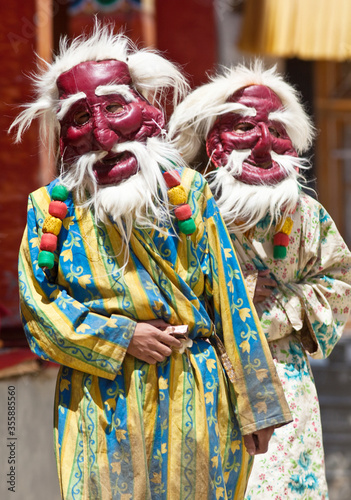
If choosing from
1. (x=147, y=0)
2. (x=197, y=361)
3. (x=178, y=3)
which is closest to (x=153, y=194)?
(x=197, y=361)

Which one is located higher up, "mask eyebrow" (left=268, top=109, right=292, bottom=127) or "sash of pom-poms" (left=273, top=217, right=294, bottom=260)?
"mask eyebrow" (left=268, top=109, right=292, bottom=127)

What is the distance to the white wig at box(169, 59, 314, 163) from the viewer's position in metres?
3.28

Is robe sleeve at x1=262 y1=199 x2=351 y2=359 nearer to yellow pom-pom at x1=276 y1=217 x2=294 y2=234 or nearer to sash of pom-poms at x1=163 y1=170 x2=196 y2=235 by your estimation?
yellow pom-pom at x1=276 y1=217 x2=294 y2=234

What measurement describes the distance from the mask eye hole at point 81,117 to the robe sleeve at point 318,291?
3.50ft

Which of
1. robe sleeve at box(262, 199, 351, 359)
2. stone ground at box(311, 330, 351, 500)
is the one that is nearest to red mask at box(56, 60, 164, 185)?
robe sleeve at box(262, 199, 351, 359)

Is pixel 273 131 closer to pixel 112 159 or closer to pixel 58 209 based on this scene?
pixel 112 159

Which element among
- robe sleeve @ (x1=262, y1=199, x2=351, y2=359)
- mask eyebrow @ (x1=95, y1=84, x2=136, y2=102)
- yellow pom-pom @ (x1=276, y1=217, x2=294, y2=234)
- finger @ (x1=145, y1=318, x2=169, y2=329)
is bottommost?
robe sleeve @ (x1=262, y1=199, x2=351, y2=359)

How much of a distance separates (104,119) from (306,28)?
453 cm

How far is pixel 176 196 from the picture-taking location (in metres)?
2.62

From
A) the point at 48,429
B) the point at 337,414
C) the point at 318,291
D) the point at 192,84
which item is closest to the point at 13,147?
the point at 48,429

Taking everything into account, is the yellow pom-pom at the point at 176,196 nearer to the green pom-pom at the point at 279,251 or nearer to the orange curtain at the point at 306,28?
the green pom-pom at the point at 279,251

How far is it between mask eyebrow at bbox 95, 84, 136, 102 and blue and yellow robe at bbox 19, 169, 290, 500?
32 centimetres

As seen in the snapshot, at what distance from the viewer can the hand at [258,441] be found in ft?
8.58

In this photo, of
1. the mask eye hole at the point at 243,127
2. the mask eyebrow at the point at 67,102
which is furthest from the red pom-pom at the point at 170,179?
the mask eye hole at the point at 243,127
